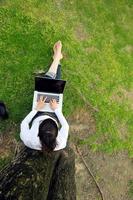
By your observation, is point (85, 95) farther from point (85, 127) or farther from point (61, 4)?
point (61, 4)

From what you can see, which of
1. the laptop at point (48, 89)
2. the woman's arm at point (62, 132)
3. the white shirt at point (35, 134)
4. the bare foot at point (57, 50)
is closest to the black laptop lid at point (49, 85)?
the laptop at point (48, 89)

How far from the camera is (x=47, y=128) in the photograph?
538 cm

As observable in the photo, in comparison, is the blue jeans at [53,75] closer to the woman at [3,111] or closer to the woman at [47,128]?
the woman at [47,128]

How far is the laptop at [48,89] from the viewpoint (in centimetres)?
641

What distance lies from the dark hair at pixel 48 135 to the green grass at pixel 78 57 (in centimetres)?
137

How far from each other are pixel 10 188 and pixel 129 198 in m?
2.56

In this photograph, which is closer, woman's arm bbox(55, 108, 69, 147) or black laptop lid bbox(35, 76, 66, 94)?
woman's arm bbox(55, 108, 69, 147)

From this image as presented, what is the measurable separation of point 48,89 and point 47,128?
3.75 ft

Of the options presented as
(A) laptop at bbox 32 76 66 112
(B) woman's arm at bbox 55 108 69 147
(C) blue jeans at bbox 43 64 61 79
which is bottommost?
(B) woman's arm at bbox 55 108 69 147

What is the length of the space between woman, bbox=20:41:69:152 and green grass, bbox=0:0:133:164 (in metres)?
0.36

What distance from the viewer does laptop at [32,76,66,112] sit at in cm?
641

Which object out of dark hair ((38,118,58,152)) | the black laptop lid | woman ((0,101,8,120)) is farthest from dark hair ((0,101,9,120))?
dark hair ((38,118,58,152))

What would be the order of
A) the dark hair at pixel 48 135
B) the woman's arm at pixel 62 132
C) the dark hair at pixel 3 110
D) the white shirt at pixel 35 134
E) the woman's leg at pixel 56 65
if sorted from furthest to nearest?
the woman's leg at pixel 56 65
the dark hair at pixel 3 110
the woman's arm at pixel 62 132
the white shirt at pixel 35 134
the dark hair at pixel 48 135

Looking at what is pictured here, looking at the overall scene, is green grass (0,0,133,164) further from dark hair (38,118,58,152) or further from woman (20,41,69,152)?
dark hair (38,118,58,152)
